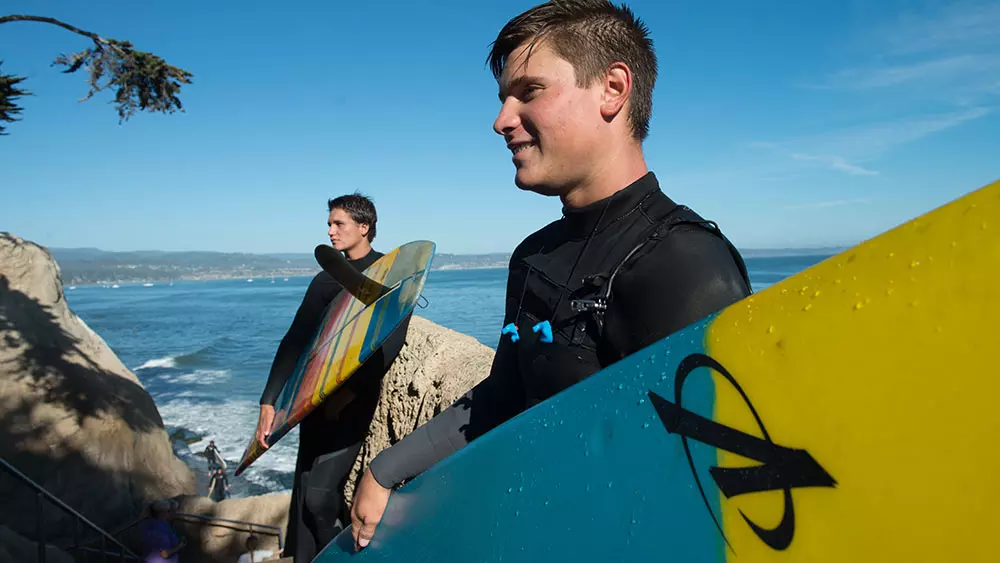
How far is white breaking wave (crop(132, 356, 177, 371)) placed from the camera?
30406mm

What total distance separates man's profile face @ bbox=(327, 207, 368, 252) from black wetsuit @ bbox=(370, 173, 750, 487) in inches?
110

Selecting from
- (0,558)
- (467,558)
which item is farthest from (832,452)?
(0,558)

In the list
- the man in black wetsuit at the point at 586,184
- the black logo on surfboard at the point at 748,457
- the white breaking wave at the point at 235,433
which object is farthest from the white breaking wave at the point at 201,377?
the black logo on surfboard at the point at 748,457

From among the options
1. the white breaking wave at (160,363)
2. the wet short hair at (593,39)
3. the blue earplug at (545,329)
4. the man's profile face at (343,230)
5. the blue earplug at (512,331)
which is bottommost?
the white breaking wave at (160,363)

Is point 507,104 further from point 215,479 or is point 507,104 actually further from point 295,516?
point 215,479

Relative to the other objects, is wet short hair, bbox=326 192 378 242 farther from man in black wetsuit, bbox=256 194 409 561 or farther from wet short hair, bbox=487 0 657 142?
wet short hair, bbox=487 0 657 142

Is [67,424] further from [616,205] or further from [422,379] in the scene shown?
[616,205]

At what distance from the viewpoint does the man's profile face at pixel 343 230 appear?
13.4ft

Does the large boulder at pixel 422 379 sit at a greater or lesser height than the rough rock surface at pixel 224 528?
greater

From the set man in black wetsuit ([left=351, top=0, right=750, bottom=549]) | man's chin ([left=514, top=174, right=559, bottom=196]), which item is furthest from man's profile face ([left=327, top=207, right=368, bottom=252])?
man's chin ([left=514, top=174, right=559, bottom=196])

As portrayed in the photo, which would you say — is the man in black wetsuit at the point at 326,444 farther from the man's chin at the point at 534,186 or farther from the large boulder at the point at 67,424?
the large boulder at the point at 67,424

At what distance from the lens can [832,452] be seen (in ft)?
2.45

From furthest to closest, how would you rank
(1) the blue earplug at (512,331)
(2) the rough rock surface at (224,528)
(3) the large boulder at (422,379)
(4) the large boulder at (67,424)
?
1. (4) the large boulder at (67,424)
2. (2) the rough rock surface at (224,528)
3. (3) the large boulder at (422,379)
4. (1) the blue earplug at (512,331)

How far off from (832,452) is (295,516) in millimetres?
3268
